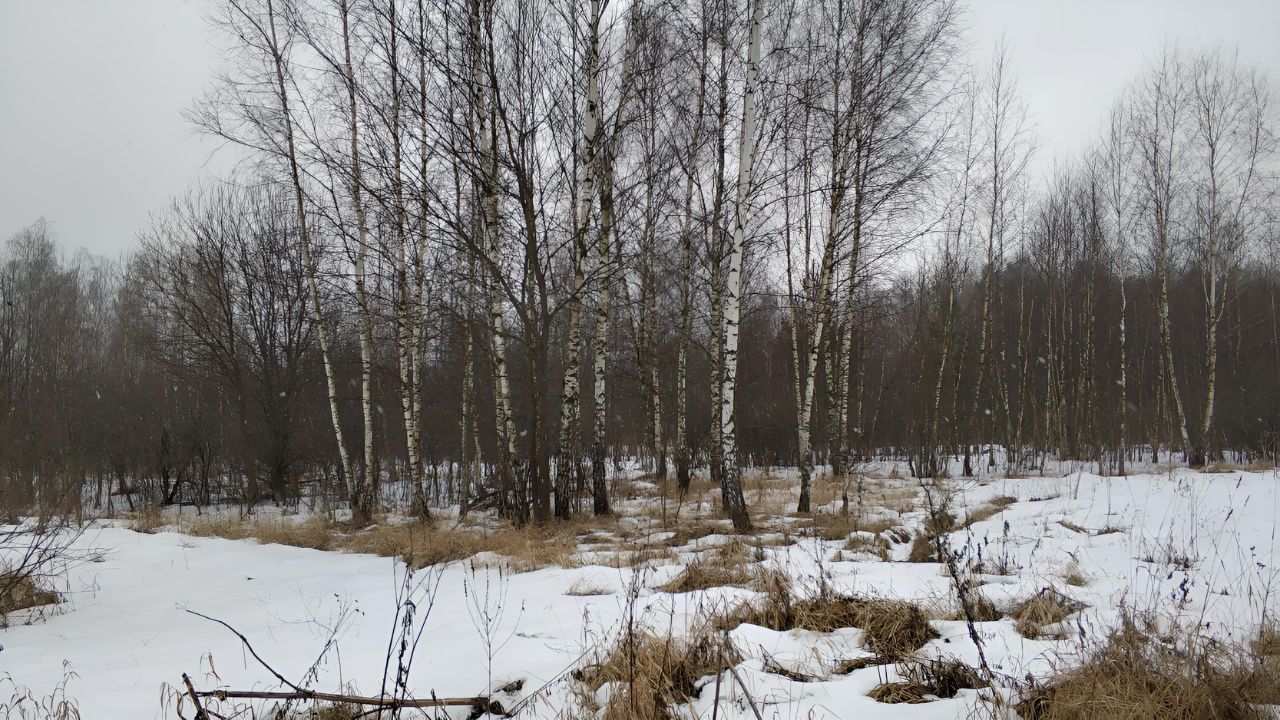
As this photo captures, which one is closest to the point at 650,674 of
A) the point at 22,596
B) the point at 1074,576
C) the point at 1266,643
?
the point at 1266,643

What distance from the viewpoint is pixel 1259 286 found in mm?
27516

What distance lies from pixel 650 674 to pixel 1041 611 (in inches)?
89.9

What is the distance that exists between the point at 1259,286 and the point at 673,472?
29.5 m

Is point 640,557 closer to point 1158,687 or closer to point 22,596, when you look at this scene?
point 1158,687

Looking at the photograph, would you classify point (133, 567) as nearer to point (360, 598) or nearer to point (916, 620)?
point (360, 598)

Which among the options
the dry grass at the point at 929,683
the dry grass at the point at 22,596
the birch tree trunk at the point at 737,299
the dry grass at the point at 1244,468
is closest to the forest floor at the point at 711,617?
the dry grass at the point at 929,683

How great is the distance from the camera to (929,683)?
2662 millimetres

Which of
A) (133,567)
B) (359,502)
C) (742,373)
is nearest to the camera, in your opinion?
(133,567)

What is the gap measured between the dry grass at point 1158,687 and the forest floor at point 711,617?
2cm

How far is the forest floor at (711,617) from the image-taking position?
8.73 feet

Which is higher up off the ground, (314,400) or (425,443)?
(314,400)

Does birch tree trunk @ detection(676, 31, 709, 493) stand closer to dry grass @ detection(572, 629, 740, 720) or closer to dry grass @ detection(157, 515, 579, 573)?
dry grass @ detection(157, 515, 579, 573)

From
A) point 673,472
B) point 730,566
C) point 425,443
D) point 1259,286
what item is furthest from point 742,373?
point 1259,286

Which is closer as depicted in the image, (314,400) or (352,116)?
(352,116)
